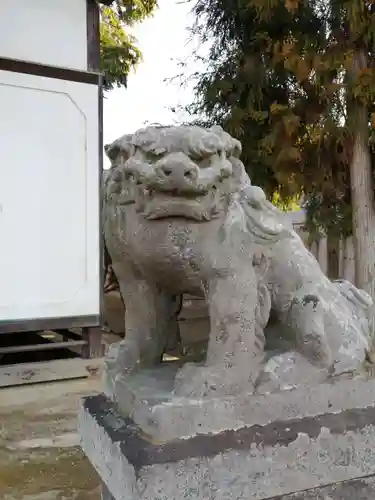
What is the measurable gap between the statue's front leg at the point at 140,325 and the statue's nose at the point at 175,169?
27 cm

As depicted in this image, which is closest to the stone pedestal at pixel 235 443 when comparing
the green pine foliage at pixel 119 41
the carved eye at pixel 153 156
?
the carved eye at pixel 153 156

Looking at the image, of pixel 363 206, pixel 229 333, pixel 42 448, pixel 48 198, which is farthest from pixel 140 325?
pixel 363 206

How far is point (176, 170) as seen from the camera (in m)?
0.87

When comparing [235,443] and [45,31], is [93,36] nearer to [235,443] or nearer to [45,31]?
[45,31]

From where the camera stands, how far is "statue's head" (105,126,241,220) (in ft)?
2.88

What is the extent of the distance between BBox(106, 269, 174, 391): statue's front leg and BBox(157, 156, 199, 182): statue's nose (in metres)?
0.27

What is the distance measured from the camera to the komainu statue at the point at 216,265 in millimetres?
918

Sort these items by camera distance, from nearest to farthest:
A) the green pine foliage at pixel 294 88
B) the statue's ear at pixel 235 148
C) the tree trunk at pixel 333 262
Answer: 1. the statue's ear at pixel 235 148
2. the green pine foliage at pixel 294 88
3. the tree trunk at pixel 333 262

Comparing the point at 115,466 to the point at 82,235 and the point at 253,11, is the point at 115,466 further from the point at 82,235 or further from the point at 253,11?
the point at 253,11

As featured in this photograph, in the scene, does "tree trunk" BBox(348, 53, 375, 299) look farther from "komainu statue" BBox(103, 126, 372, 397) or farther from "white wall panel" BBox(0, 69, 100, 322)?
"komainu statue" BBox(103, 126, 372, 397)

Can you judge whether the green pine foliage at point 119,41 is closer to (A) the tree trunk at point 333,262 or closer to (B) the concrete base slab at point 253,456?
(A) the tree trunk at point 333,262

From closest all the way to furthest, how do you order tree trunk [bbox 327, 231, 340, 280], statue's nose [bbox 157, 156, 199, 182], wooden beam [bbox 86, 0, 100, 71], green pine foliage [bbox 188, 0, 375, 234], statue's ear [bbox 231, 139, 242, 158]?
statue's nose [bbox 157, 156, 199, 182] < statue's ear [bbox 231, 139, 242, 158] < wooden beam [bbox 86, 0, 100, 71] < green pine foliage [bbox 188, 0, 375, 234] < tree trunk [bbox 327, 231, 340, 280]

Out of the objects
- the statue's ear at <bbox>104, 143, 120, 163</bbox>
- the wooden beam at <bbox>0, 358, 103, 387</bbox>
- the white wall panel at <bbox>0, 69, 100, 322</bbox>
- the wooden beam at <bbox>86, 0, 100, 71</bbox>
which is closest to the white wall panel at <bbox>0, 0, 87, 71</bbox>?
the wooden beam at <bbox>86, 0, 100, 71</bbox>

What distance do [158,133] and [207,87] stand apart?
3399 mm
